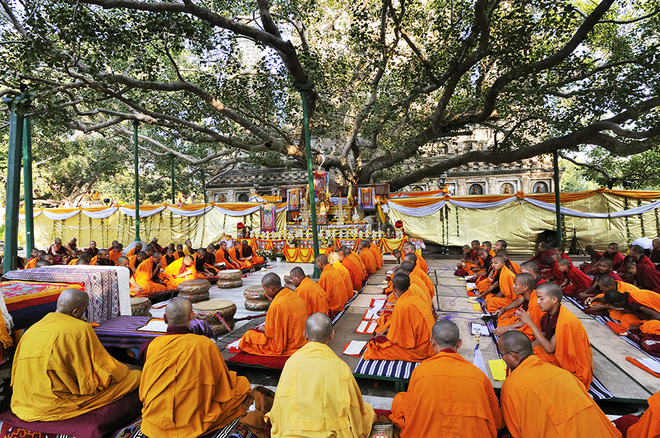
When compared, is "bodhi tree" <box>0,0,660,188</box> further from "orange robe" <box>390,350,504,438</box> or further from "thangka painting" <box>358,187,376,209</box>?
"orange robe" <box>390,350,504,438</box>

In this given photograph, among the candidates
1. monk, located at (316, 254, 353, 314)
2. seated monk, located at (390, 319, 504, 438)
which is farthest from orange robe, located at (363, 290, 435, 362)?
monk, located at (316, 254, 353, 314)

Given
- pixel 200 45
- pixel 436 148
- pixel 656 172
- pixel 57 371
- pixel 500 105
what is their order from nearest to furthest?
pixel 57 371 < pixel 200 45 < pixel 500 105 < pixel 656 172 < pixel 436 148

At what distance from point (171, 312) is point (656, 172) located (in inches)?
845

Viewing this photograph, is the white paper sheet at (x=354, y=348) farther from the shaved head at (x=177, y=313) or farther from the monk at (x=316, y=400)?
the shaved head at (x=177, y=313)

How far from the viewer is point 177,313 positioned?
308 centimetres

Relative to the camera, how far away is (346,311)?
679cm

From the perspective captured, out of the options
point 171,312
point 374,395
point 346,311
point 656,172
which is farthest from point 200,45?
point 656,172

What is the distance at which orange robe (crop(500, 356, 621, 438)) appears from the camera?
2.24m

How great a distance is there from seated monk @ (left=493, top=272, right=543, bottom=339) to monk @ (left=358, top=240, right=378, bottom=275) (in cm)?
495

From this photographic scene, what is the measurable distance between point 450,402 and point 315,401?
1.00 m

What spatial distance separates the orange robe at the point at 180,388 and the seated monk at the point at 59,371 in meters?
0.66

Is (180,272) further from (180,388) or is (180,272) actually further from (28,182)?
(180,388)

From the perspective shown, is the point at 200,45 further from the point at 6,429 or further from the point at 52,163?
the point at 52,163

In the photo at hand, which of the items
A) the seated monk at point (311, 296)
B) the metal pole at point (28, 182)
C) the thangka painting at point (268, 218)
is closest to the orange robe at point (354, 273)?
the seated monk at point (311, 296)
